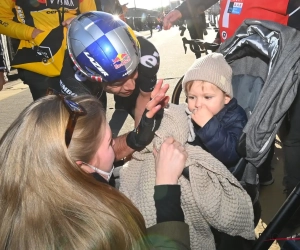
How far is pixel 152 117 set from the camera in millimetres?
1849

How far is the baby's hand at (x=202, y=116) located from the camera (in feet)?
6.27

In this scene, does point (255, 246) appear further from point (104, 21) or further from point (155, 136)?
point (104, 21)

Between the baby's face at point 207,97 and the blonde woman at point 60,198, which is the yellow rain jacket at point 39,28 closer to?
the baby's face at point 207,97

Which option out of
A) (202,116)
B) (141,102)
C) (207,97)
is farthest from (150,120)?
(141,102)

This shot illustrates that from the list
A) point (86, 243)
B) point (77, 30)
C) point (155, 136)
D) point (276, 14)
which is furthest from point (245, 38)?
point (86, 243)

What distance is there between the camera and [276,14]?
2287 millimetres

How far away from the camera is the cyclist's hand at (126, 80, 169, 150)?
1.83 metres

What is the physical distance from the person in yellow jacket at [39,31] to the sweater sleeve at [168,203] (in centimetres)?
185

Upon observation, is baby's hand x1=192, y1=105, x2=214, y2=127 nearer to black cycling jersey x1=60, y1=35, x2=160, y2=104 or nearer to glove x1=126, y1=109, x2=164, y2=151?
glove x1=126, y1=109, x2=164, y2=151

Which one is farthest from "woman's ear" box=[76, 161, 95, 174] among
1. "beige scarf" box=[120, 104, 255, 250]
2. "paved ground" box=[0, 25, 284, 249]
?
"paved ground" box=[0, 25, 284, 249]

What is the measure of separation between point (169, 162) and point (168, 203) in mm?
201

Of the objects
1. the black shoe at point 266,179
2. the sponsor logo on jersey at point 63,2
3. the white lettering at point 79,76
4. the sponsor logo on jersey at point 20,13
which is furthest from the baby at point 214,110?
the sponsor logo on jersey at point 20,13

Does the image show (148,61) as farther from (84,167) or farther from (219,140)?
(84,167)

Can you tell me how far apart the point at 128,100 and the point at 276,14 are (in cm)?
142
